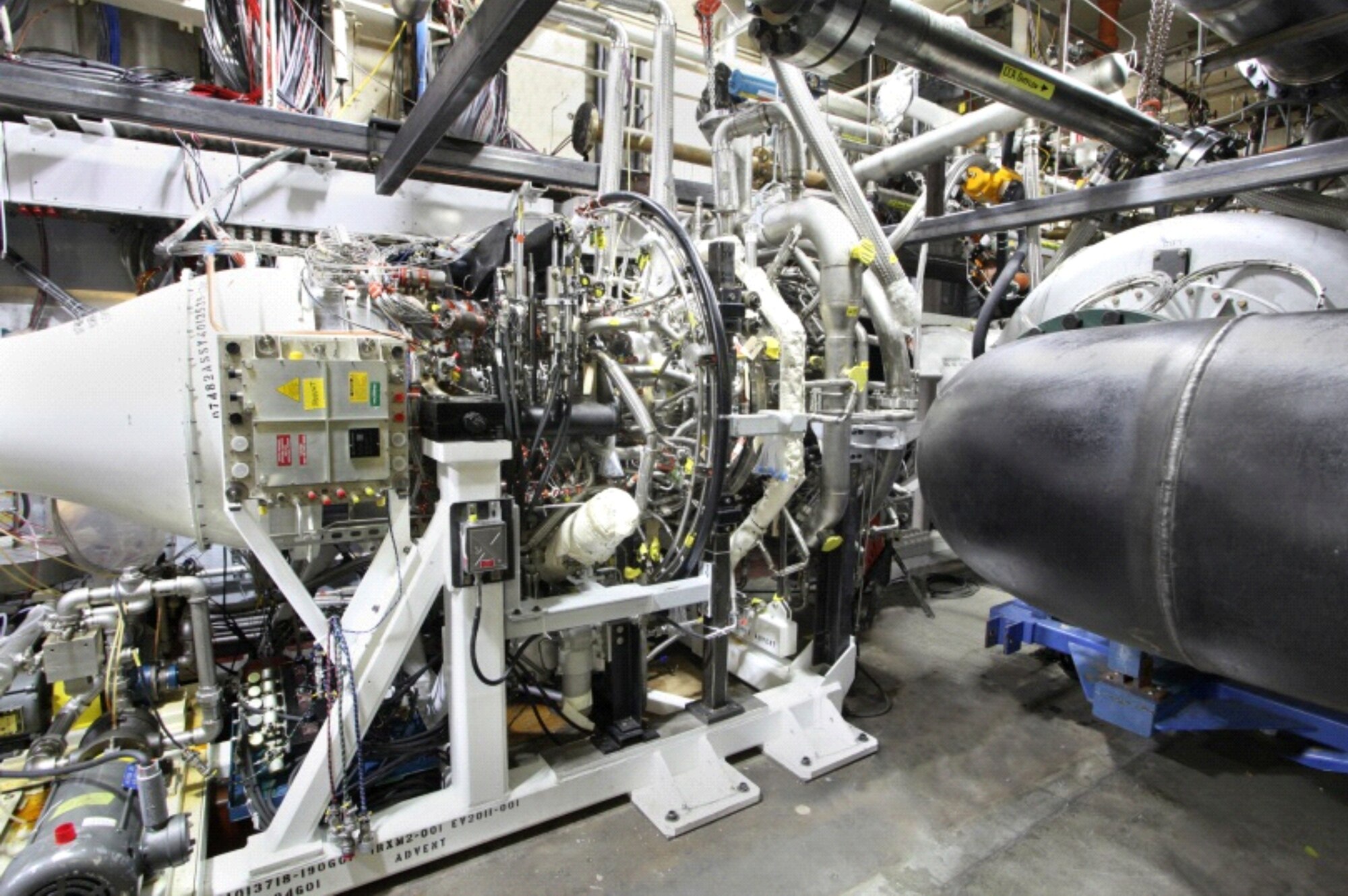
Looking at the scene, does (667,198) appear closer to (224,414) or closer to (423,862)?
(224,414)

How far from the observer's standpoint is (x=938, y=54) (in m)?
1.82

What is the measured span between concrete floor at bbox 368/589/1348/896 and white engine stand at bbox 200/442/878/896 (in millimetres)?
94

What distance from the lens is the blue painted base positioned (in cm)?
230

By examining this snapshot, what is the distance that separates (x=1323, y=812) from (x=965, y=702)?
1168mm

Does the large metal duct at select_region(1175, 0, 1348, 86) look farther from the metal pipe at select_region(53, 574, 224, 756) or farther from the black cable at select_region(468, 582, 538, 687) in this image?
the metal pipe at select_region(53, 574, 224, 756)

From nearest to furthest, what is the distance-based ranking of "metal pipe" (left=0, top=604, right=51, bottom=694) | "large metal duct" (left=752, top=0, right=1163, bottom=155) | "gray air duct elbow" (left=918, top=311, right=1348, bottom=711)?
"gray air duct elbow" (left=918, top=311, right=1348, bottom=711), "large metal duct" (left=752, top=0, right=1163, bottom=155), "metal pipe" (left=0, top=604, right=51, bottom=694)

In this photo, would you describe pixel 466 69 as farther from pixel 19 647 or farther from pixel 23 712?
pixel 23 712

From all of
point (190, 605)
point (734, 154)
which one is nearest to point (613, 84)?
point (734, 154)

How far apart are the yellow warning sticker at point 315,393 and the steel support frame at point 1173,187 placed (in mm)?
2537

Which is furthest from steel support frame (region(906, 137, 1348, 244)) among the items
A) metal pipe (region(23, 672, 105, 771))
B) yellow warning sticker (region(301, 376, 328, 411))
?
metal pipe (region(23, 672, 105, 771))

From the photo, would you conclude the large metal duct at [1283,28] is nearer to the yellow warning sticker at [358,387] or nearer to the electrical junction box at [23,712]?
the yellow warning sticker at [358,387]

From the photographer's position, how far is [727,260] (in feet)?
7.70

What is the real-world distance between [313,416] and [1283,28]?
246 cm

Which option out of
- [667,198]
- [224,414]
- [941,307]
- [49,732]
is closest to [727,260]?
[667,198]
